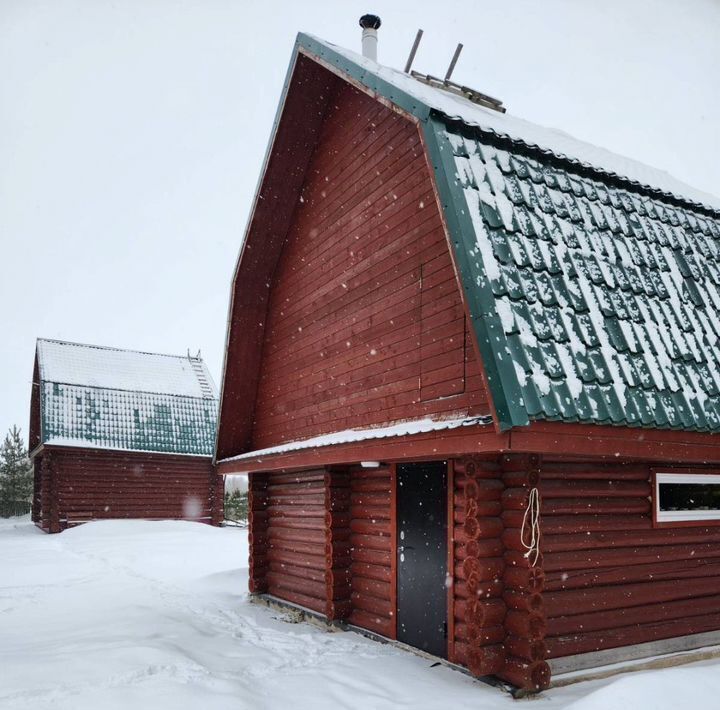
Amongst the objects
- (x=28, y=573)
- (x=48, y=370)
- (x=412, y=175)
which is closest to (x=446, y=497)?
(x=412, y=175)

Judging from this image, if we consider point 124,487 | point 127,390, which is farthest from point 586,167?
point 127,390

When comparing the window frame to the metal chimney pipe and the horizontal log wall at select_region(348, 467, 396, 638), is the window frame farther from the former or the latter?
the metal chimney pipe

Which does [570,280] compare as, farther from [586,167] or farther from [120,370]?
[120,370]

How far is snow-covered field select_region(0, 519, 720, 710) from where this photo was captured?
5.38 metres

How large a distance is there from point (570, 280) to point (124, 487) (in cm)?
2007

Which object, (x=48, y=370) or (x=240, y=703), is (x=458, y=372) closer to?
(x=240, y=703)

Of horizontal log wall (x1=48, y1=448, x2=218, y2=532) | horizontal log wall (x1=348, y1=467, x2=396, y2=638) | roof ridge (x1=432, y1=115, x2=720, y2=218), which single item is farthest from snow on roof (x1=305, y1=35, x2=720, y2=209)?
horizontal log wall (x1=48, y1=448, x2=218, y2=532)

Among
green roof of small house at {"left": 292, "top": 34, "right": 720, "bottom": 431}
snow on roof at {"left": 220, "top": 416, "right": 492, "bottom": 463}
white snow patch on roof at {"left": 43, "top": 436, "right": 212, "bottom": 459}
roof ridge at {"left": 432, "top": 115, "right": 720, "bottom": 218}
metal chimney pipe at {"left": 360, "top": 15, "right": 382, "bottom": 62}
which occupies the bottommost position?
snow on roof at {"left": 220, "top": 416, "right": 492, "bottom": 463}

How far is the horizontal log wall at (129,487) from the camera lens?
71.7 feet

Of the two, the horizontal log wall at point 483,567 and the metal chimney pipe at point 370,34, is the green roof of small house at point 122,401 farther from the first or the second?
the horizontal log wall at point 483,567

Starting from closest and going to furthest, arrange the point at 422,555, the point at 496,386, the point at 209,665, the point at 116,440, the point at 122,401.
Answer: the point at 496,386
the point at 209,665
the point at 422,555
the point at 116,440
the point at 122,401

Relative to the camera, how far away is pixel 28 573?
44.3 feet

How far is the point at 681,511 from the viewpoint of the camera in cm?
716

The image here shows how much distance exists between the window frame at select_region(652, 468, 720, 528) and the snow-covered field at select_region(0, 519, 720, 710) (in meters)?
1.33
